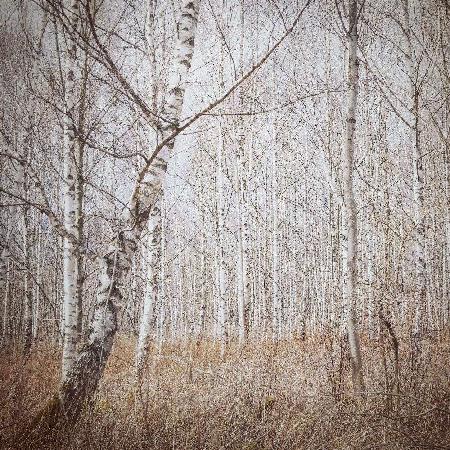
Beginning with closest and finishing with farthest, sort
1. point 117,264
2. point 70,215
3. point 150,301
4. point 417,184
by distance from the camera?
point 117,264 → point 70,215 → point 150,301 → point 417,184

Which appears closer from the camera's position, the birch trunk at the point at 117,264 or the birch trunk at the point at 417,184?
the birch trunk at the point at 117,264

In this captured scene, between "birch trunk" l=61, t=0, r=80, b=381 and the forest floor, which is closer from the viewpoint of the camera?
the forest floor

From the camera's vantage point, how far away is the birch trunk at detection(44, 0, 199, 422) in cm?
296

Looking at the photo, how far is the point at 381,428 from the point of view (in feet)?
10.5

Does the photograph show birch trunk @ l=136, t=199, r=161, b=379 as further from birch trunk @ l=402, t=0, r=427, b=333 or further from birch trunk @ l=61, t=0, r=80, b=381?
birch trunk @ l=402, t=0, r=427, b=333

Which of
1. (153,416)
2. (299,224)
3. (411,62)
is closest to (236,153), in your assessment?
(411,62)

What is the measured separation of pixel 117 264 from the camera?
314cm

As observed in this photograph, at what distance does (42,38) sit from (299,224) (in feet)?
49.8

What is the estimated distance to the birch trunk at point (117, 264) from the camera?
2.96 m

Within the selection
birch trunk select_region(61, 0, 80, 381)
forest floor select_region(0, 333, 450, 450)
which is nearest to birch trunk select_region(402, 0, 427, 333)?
forest floor select_region(0, 333, 450, 450)

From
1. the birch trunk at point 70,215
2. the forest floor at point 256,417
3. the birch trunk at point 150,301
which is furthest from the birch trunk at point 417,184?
the birch trunk at point 70,215

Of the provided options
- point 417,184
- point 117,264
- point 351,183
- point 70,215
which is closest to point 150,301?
point 70,215

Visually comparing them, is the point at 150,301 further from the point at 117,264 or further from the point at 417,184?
the point at 417,184

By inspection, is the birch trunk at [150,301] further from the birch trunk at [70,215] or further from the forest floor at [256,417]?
the birch trunk at [70,215]
